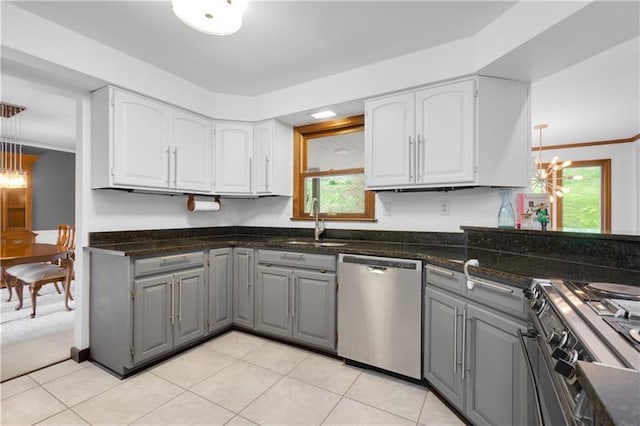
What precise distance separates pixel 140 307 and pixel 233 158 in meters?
1.70

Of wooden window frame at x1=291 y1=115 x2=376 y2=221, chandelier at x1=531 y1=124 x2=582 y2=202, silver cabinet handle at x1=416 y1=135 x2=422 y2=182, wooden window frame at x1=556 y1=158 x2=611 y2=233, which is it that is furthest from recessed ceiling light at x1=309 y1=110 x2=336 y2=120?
wooden window frame at x1=556 y1=158 x2=611 y2=233

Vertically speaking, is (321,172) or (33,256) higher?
(321,172)

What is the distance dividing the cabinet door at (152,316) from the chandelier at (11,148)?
3.22 meters

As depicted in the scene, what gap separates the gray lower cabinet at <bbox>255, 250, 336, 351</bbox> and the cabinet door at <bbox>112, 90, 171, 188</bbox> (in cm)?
117

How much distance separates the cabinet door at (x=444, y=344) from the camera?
5.62 feet

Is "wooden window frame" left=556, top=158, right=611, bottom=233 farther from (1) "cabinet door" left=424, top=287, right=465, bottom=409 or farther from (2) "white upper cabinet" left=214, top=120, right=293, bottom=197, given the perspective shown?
(2) "white upper cabinet" left=214, top=120, right=293, bottom=197

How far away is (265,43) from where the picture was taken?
229 centimetres

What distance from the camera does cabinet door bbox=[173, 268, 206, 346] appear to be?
2436mm

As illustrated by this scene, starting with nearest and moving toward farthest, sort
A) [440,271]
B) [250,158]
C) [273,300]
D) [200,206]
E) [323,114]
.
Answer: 1. [440,271]
2. [273,300]
3. [323,114]
4. [200,206]
5. [250,158]

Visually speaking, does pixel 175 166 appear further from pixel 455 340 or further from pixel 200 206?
pixel 455 340

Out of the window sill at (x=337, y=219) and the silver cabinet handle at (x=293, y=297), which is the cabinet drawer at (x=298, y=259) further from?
the window sill at (x=337, y=219)

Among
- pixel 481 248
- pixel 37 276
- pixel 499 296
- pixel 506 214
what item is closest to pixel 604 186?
pixel 506 214

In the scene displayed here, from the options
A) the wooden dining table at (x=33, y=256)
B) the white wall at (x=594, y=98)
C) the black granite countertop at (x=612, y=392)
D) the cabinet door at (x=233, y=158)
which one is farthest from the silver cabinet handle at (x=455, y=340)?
the wooden dining table at (x=33, y=256)

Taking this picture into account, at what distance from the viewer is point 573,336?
2.61 feet
